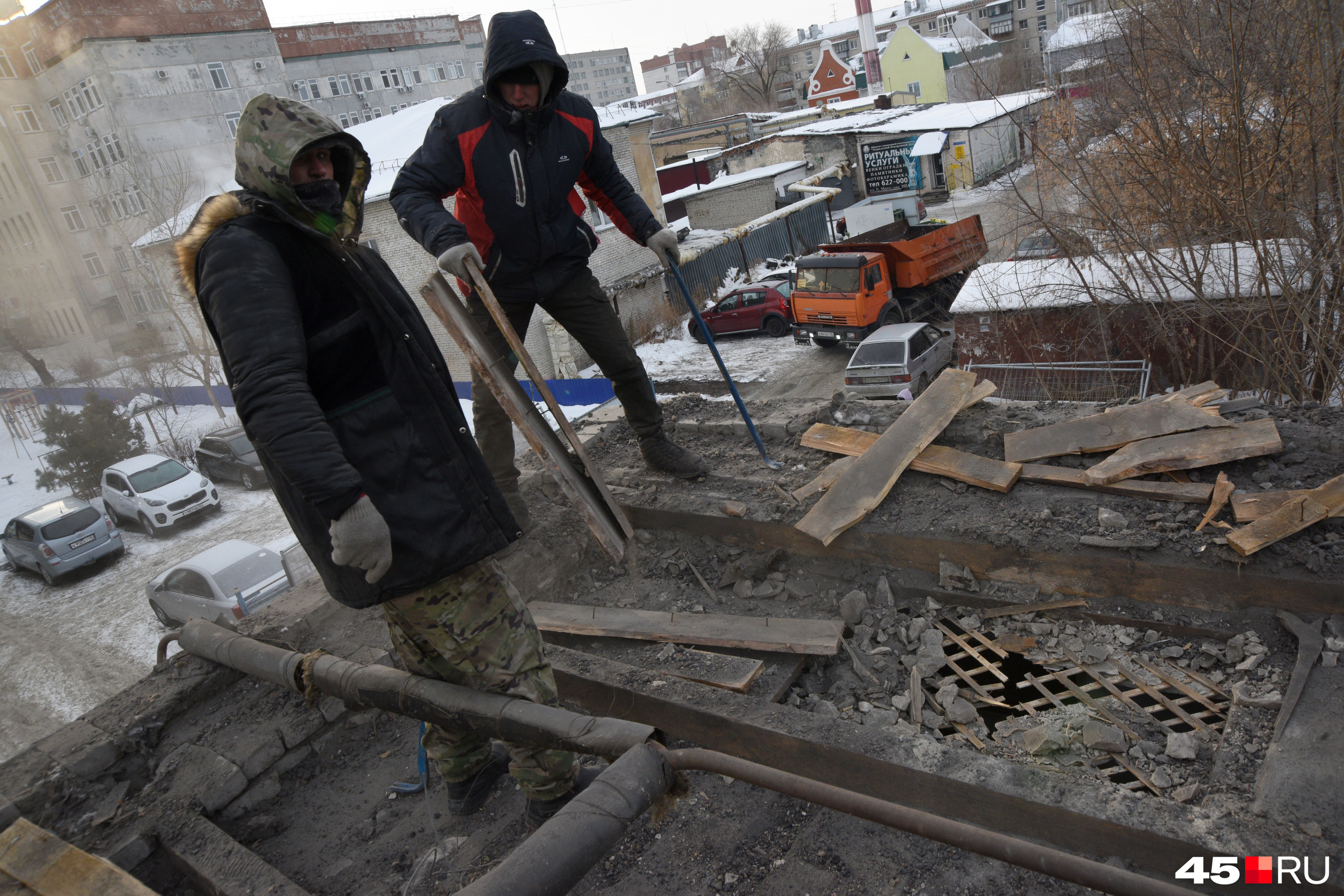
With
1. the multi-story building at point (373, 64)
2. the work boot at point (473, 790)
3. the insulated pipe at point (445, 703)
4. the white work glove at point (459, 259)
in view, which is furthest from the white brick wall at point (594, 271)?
the multi-story building at point (373, 64)

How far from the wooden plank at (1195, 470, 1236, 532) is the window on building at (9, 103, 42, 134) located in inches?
1507

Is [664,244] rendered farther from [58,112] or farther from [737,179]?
[58,112]

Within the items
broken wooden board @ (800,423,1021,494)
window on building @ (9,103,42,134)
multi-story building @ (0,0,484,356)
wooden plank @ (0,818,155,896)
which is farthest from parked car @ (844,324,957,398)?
window on building @ (9,103,42,134)

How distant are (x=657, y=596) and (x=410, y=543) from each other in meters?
2.25

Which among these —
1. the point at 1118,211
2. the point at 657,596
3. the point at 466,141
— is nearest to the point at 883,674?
the point at 657,596

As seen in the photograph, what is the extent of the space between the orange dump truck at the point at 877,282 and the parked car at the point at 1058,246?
412 cm

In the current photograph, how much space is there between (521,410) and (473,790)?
155 centimetres

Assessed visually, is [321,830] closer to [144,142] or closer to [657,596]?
[657,596]

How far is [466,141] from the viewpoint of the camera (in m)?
3.43

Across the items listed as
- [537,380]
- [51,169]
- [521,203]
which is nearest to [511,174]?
[521,203]

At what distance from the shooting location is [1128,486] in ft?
11.9

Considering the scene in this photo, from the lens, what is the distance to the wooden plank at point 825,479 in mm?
4133

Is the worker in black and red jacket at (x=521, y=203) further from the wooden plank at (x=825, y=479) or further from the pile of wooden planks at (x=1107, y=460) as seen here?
the pile of wooden planks at (x=1107, y=460)

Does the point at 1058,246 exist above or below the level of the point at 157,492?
above
